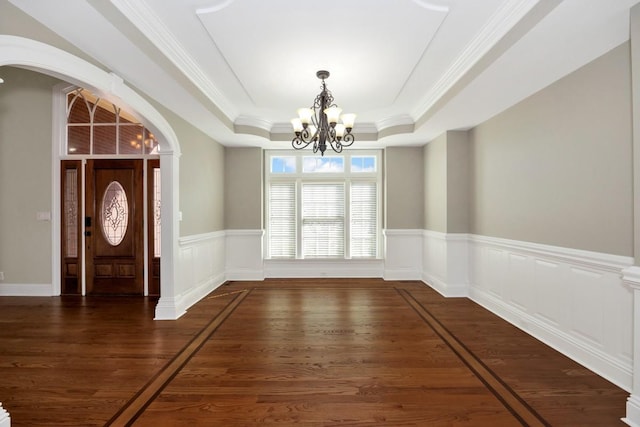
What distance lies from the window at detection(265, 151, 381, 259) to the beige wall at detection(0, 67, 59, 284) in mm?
3590

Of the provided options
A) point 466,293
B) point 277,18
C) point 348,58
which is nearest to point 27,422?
point 277,18

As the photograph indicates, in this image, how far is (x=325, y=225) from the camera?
262 inches

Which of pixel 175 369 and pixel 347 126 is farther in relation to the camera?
pixel 347 126

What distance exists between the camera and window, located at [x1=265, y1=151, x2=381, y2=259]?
21.8ft

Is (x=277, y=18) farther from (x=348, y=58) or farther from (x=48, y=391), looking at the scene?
(x=48, y=391)

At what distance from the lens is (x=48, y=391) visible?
248 centimetres

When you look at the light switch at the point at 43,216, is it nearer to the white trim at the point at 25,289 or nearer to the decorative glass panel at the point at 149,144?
the white trim at the point at 25,289

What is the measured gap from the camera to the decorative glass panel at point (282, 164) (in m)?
6.70

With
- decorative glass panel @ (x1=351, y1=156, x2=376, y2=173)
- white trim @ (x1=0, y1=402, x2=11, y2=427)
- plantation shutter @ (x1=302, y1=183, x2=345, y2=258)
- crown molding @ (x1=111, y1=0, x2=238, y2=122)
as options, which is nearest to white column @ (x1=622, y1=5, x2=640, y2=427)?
crown molding @ (x1=111, y1=0, x2=238, y2=122)

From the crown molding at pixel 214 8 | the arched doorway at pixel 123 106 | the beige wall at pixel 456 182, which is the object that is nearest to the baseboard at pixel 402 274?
the beige wall at pixel 456 182

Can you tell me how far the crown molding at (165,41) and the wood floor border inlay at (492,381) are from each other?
3.84 metres

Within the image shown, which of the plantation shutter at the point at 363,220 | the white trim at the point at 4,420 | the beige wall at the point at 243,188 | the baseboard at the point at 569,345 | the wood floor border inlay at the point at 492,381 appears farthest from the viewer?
the plantation shutter at the point at 363,220

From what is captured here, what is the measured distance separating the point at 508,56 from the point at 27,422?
4.39 m

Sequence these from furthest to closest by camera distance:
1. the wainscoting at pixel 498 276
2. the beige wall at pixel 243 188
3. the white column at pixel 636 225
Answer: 1. the beige wall at pixel 243 188
2. the wainscoting at pixel 498 276
3. the white column at pixel 636 225
